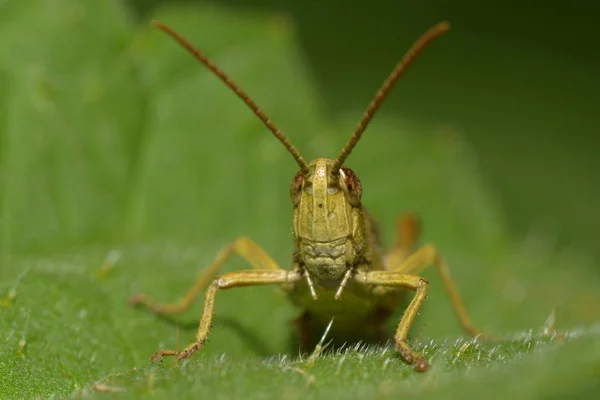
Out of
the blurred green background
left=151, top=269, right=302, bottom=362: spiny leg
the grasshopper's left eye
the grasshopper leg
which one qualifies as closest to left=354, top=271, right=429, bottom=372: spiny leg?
left=151, top=269, right=302, bottom=362: spiny leg

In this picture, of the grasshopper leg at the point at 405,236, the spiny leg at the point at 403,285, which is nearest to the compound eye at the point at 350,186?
the spiny leg at the point at 403,285

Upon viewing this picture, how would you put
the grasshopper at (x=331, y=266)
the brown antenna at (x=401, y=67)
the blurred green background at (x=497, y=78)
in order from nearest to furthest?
the brown antenna at (x=401, y=67) < the grasshopper at (x=331, y=266) < the blurred green background at (x=497, y=78)

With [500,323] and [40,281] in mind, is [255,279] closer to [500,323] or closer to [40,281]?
[40,281]

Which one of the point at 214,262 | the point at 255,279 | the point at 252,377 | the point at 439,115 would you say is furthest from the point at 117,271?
the point at 439,115

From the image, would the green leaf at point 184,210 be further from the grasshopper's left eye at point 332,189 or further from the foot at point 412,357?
the grasshopper's left eye at point 332,189

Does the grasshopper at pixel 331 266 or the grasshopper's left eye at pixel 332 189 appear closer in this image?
the grasshopper at pixel 331 266

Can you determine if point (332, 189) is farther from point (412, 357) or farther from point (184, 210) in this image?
point (184, 210)

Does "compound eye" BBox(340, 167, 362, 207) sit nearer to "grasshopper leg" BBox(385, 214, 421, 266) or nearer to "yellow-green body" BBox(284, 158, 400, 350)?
"yellow-green body" BBox(284, 158, 400, 350)
